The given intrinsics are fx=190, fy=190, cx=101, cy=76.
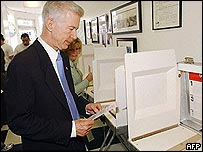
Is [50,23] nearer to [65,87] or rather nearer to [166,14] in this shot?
[65,87]

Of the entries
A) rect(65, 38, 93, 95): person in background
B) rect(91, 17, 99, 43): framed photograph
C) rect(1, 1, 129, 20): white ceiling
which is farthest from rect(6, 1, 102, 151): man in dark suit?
rect(91, 17, 99, 43): framed photograph

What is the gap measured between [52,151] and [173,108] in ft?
1.95

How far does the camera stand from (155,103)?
33.5 inches

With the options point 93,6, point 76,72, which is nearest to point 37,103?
point 76,72

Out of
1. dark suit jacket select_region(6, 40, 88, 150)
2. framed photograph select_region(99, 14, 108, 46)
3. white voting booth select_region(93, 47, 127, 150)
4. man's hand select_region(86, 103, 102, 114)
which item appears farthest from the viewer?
framed photograph select_region(99, 14, 108, 46)

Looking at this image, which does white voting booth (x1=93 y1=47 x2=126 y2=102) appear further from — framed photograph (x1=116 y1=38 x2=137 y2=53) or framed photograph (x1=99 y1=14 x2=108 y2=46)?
framed photograph (x1=99 y1=14 x2=108 y2=46)

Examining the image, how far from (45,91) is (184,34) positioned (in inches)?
35.5

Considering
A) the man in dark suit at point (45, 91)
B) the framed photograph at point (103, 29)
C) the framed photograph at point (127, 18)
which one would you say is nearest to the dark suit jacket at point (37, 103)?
the man in dark suit at point (45, 91)

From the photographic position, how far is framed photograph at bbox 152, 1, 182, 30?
46.8 inches

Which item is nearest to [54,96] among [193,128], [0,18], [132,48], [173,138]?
[173,138]

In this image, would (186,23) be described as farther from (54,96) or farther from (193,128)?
(54,96)

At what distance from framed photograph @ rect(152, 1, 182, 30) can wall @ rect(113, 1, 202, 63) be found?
0.03m

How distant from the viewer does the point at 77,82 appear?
1.45 meters

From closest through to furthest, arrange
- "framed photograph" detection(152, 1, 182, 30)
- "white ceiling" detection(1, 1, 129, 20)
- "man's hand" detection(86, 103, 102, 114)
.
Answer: "man's hand" detection(86, 103, 102, 114)
"framed photograph" detection(152, 1, 182, 30)
"white ceiling" detection(1, 1, 129, 20)
